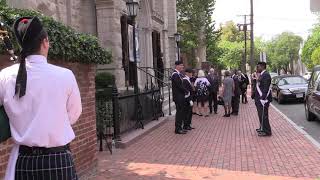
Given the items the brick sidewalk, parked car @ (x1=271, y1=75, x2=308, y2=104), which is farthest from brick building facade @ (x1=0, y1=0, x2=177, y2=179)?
parked car @ (x1=271, y1=75, x2=308, y2=104)

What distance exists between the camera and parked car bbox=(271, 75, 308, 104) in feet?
83.5

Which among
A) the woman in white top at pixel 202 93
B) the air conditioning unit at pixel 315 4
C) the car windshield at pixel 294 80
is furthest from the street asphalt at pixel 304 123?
the air conditioning unit at pixel 315 4

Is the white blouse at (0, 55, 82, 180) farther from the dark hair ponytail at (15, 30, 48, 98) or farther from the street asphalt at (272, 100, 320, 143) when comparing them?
the street asphalt at (272, 100, 320, 143)

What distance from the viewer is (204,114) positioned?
1992 centimetres

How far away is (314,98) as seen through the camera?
1584 centimetres

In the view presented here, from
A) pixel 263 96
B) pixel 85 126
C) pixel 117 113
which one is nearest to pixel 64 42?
pixel 85 126

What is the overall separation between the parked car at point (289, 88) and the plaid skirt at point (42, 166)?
22116mm

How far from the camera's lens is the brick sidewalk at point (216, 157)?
8.30 meters

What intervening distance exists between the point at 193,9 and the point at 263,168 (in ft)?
108

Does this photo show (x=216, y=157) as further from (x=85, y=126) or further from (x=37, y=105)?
(x=37, y=105)

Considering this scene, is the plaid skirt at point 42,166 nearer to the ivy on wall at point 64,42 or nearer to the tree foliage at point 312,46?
the ivy on wall at point 64,42

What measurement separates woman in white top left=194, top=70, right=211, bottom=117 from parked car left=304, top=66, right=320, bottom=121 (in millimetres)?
3702

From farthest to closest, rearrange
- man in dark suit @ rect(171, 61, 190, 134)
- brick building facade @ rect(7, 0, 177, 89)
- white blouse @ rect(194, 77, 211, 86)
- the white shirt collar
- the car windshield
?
1. the car windshield
2. white blouse @ rect(194, 77, 211, 86)
3. brick building facade @ rect(7, 0, 177, 89)
4. man in dark suit @ rect(171, 61, 190, 134)
5. the white shirt collar

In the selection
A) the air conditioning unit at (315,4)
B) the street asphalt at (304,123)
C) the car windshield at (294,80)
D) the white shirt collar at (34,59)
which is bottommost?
the street asphalt at (304,123)
